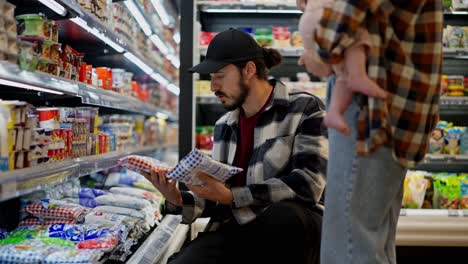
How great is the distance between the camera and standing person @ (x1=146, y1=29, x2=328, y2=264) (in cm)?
233

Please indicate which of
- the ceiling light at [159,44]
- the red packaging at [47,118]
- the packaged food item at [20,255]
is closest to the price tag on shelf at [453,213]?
the red packaging at [47,118]

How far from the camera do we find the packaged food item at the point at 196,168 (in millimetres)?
2117

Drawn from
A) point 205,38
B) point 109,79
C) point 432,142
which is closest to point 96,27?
point 109,79

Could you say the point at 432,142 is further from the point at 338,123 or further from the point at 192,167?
the point at 338,123

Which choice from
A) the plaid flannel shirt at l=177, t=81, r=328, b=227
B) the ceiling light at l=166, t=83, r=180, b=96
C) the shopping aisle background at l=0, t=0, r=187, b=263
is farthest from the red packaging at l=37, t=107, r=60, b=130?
the ceiling light at l=166, t=83, r=180, b=96

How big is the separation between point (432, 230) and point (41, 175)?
8.55 ft

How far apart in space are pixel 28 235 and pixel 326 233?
3.98 feet

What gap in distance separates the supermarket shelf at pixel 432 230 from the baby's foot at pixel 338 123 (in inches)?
92.1

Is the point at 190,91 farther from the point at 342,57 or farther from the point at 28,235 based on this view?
the point at 342,57

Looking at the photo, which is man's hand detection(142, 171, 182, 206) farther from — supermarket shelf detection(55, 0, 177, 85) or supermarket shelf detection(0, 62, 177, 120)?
supermarket shelf detection(55, 0, 177, 85)

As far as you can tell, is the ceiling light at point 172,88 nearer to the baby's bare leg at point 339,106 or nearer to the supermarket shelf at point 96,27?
the supermarket shelf at point 96,27

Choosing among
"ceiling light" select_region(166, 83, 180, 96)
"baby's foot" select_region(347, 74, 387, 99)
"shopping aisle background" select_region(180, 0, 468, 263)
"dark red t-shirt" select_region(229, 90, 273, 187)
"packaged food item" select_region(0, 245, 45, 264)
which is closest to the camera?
"baby's foot" select_region(347, 74, 387, 99)

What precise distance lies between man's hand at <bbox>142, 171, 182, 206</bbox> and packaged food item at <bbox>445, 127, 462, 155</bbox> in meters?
2.32

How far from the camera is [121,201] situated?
311 cm
